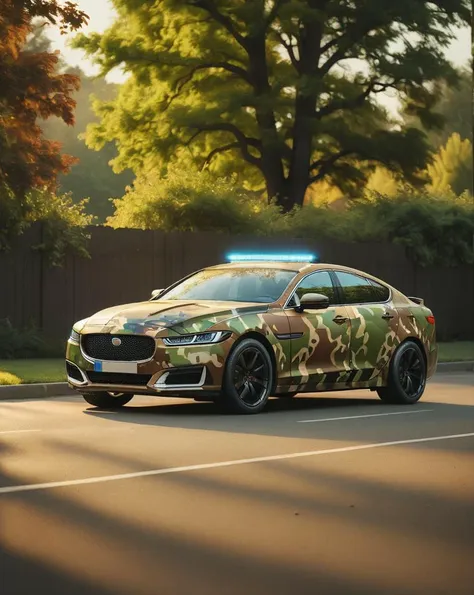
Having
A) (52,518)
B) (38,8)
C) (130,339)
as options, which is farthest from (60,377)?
(52,518)

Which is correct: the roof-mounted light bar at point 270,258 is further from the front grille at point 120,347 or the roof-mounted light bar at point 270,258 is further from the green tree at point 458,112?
the green tree at point 458,112

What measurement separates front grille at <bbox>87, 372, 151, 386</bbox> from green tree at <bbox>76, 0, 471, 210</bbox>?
907 inches

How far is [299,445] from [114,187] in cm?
7084

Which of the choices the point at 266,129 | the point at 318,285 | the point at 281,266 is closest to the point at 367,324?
the point at 318,285

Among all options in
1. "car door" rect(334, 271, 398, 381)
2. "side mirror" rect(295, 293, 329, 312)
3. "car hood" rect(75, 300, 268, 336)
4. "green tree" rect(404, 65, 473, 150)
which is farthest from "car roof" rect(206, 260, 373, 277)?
"green tree" rect(404, 65, 473, 150)

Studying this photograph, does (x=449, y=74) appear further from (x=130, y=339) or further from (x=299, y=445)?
(x=299, y=445)

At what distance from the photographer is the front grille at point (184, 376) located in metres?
14.2

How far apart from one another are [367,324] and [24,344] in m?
8.39

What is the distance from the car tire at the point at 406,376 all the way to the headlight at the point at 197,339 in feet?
9.55

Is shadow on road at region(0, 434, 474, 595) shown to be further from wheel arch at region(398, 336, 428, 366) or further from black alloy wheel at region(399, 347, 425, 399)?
wheel arch at region(398, 336, 428, 366)

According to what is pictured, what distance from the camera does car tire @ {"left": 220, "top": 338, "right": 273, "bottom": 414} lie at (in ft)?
47.2

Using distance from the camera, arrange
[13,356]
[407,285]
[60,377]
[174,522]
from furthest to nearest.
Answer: [407,285] → [13,356] → [60,377] → [174,522]

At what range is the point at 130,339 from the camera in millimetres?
14398

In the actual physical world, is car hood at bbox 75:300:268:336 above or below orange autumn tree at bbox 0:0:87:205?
below
